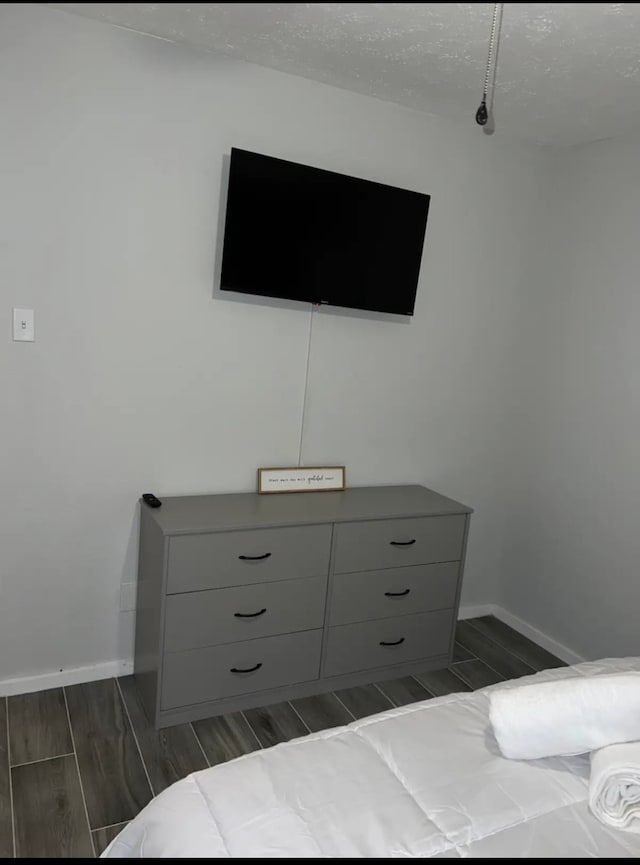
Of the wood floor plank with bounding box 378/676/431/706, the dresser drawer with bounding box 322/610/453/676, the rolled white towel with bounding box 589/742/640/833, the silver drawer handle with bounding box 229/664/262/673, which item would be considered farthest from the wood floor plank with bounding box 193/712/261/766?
the rolled white towel with bounding box 589/742/640/833

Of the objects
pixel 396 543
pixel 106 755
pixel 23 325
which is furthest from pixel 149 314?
pixel 106 755

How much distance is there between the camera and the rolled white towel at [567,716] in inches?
54.7

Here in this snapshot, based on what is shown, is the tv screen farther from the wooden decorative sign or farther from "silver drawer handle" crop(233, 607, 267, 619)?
"silver drawer handle" crop(233, 607, 267, 619)

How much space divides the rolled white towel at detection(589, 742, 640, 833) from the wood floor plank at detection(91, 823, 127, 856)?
1.35m

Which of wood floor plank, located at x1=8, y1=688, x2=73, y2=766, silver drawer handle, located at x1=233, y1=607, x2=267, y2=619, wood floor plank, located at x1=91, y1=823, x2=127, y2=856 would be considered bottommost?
wood floor plank, located at x1=91, y1=823, x2=127, y2=856

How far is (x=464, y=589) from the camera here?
11.6 ft

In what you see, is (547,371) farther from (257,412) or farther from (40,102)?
(40,102)

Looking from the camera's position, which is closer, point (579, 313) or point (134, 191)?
point (134, 191)

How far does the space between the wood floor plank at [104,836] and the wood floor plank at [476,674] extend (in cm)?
159

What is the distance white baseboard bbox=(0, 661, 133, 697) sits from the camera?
251 centimetres

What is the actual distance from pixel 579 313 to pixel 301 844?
8.85 feet

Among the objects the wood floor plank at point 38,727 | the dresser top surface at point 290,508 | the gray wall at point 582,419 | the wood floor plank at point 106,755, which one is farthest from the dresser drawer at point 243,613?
the gray wall at point 582,419

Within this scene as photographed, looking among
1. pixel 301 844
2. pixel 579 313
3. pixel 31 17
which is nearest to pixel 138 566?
pixel 301 844

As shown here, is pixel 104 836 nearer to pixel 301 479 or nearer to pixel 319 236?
pixel 301 479
